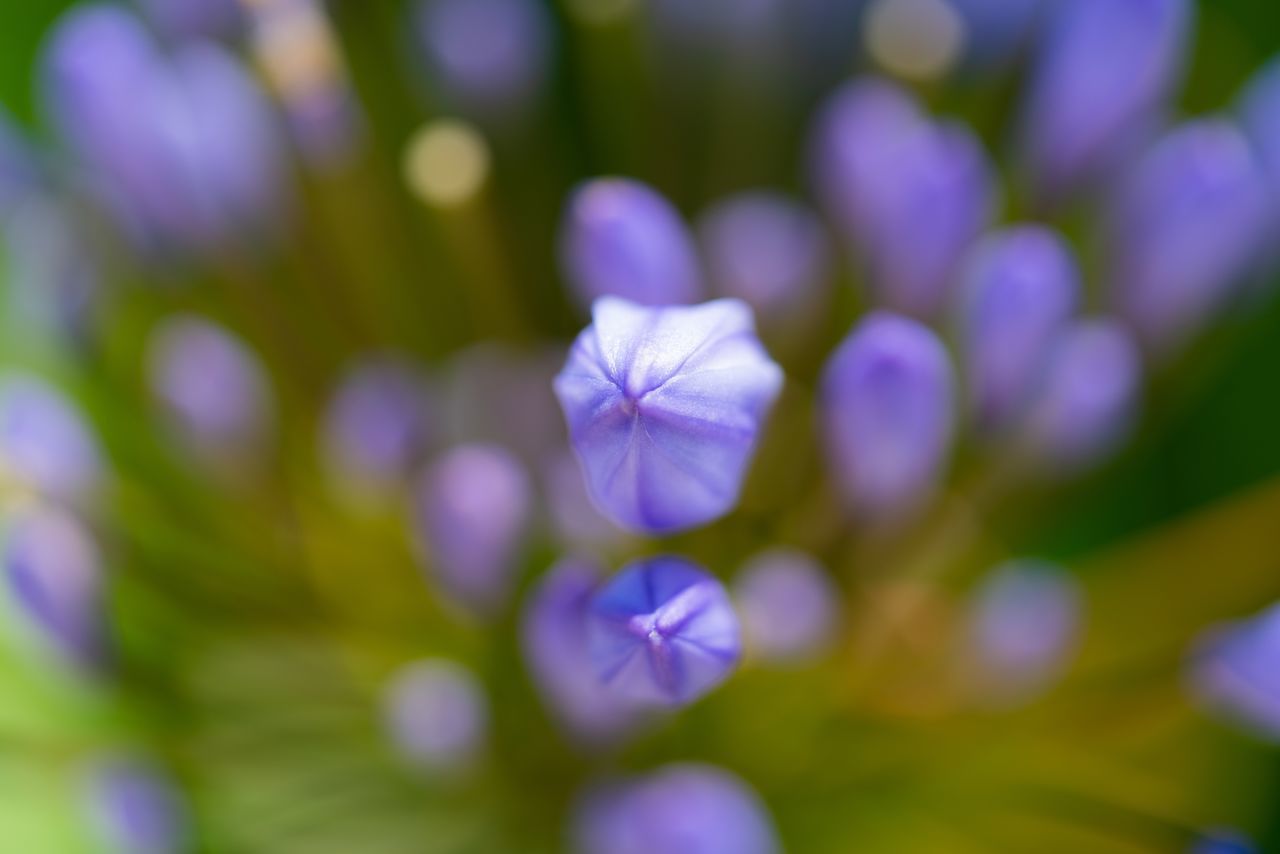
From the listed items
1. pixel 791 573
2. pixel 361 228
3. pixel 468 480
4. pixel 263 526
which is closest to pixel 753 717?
pixel 791 573

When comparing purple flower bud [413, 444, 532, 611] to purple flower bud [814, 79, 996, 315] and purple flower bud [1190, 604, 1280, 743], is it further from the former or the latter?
purple flower bud [1190, 604, 1280, 743]

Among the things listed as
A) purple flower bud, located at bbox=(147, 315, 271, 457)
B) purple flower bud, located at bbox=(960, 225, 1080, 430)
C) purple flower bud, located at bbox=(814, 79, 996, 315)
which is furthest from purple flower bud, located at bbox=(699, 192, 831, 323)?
purple flower bud, located at bbox=(147, 315, 271, 457)

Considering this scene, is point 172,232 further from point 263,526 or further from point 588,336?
point 588,336

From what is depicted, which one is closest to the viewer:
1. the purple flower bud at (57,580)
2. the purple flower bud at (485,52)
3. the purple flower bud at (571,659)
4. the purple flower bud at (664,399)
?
the purple flower bud at (664,399)

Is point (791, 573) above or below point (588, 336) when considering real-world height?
above

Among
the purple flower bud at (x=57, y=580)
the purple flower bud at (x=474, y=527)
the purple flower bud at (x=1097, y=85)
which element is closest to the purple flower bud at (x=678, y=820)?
the purple flower bud at (x=474, y=527)

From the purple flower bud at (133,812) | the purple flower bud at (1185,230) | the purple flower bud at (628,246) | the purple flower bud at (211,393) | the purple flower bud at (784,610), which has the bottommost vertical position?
the purple flower bud at (133,812)

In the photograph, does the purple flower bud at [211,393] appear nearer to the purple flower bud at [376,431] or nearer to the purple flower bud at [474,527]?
the purple flower bud at [376,431]

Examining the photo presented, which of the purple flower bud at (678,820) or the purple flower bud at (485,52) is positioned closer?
the purple flower bud at (678,820)
